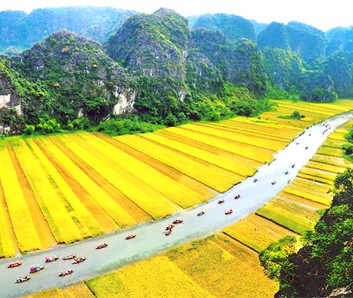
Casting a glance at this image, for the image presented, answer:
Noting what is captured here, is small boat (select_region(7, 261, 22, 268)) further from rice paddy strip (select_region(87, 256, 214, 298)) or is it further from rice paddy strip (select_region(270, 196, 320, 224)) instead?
rice paddy strip (select_region(270, 196, 320, 224))

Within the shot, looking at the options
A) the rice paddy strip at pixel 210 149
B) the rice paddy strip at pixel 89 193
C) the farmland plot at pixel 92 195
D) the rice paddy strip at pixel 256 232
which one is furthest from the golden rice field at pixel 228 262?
the rice paddy strip at pixel 210 149

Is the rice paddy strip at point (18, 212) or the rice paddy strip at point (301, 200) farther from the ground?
the rice paddy strip at point (18, 212)

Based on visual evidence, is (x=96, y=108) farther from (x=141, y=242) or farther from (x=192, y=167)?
(x=141, y=242)

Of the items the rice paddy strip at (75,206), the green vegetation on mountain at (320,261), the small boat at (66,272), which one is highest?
the green vegetation on mountain at (320,261)

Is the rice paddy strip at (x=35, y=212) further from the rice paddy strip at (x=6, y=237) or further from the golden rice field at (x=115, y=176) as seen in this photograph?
the rice paddy strip at (x=6, y=237)

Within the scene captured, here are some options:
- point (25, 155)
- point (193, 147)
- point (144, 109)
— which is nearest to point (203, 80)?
point (144, 109)

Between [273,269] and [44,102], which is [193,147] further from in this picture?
[273,269]

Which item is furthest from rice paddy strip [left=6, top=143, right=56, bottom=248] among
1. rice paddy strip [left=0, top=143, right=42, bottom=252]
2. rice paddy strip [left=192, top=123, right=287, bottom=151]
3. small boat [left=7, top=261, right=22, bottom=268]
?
rice paddy strip [left=192, top=123, right=287, bottom=151]
